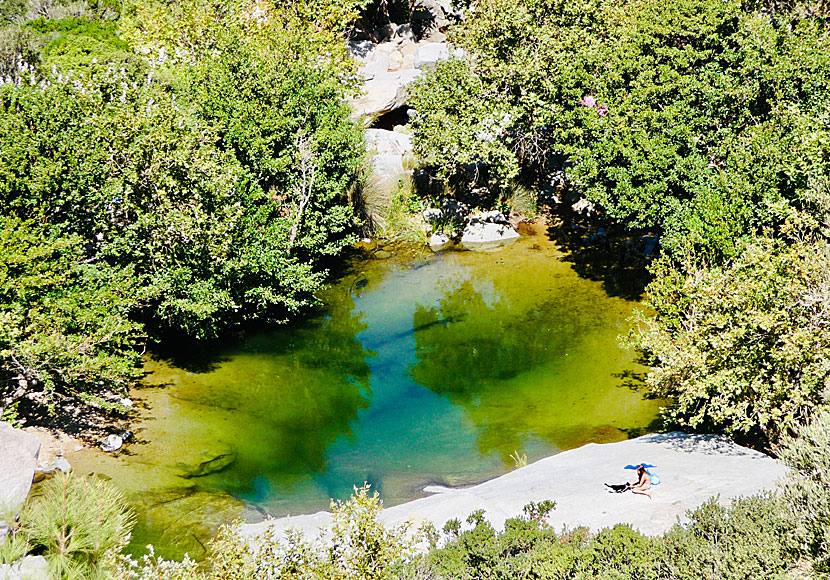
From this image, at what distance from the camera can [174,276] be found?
65.8ft

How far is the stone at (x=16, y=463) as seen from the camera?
12477mm

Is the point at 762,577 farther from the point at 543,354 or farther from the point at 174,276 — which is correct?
the point at 174,276

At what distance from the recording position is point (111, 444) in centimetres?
1747

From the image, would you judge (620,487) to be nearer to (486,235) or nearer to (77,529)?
(77,529)

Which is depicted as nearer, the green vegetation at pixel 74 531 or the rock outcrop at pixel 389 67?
the green vegetation at pixel 74 531

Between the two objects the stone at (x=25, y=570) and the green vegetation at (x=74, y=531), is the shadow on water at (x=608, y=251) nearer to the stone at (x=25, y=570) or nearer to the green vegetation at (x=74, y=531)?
the green vegetation at (x=74, y=531)

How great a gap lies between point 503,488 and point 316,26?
2549 cm

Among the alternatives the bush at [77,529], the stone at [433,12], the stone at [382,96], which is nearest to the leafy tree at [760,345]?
the bush at [77,529]

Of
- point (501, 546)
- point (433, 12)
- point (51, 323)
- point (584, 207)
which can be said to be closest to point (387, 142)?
point (584, 207)

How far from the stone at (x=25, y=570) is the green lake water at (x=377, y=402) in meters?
5.94

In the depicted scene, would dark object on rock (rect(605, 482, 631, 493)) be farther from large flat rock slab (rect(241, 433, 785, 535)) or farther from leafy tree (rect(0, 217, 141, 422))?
leafy tree (rect(0, 217, 141, 422))

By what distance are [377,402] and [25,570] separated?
13.1 metres

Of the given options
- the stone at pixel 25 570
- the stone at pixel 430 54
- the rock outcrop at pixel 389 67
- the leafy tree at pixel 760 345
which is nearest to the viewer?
the stone at pixel 25 570

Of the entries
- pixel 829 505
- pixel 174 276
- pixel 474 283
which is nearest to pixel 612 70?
pixel 474 283
